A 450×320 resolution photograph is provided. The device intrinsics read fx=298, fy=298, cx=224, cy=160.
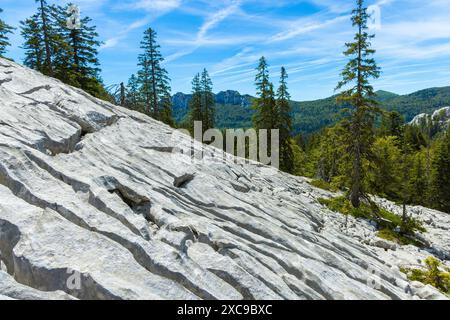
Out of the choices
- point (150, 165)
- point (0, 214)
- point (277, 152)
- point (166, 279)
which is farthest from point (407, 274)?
point (277, 152)

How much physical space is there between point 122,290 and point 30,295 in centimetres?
169

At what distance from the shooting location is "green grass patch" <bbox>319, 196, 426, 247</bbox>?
752 inches

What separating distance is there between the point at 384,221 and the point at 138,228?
1970cm

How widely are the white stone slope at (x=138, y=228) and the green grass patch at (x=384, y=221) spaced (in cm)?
359

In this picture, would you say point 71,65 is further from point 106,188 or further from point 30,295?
point 30,295

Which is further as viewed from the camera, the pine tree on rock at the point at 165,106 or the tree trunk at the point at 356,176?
the pine tree on rock at the point at 165,106

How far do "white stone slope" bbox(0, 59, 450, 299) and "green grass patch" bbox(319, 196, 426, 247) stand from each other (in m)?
3.59

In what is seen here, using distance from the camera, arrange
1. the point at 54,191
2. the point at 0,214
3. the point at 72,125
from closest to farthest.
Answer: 1. the point at 0,214
2. the point at 54,191
3. the point at 72,125

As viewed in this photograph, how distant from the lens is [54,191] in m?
8.79

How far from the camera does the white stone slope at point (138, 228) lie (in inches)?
262

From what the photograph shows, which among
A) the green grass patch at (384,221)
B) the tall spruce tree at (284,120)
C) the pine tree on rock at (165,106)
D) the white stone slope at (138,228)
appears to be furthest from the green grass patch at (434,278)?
the pine tree on rock at (165,106)

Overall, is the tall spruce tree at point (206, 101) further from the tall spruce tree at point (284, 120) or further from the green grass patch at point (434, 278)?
the green grass patch at point (434, 278)

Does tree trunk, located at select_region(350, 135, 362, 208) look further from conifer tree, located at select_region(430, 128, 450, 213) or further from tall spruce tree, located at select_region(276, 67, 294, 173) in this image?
conifer tree, located at select_region(430, 128, 450, 213)

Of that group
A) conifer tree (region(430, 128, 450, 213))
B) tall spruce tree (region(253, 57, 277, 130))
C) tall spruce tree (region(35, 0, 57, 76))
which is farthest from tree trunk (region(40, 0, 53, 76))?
conifer tree (region(430, 128, 450, 213))
